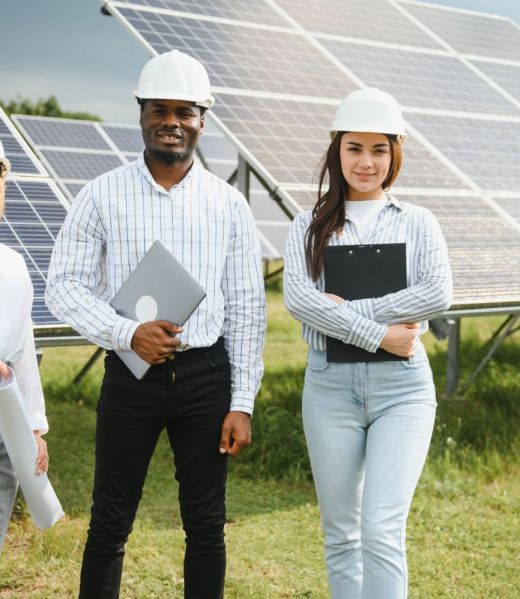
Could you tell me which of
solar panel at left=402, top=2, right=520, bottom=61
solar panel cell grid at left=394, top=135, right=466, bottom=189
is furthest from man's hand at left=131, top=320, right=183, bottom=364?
solar panel at left=402, top=2, right=520, bottom=61

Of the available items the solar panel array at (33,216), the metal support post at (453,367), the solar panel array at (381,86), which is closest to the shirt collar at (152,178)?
the solar panel array at (33,216)

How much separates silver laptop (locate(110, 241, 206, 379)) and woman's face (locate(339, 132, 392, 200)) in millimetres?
770

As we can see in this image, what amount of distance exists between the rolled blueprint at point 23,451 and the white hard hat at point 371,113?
1.47 m

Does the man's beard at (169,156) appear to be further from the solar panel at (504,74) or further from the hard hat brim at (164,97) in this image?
the solar panel at (504,74)

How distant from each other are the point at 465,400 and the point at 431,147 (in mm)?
2221

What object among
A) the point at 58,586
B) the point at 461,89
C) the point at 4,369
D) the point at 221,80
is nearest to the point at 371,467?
the point at 4,369

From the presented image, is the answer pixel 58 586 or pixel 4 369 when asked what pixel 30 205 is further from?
pixel 4 369

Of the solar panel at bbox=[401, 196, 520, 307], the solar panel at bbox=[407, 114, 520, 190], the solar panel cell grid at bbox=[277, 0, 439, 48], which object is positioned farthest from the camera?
the solar panel cell grid at bbox=[277, 0, 439, 48]

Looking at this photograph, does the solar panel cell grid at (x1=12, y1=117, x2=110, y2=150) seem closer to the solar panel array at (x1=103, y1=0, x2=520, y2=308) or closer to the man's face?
the solar panel array at (x1=103, y1=0, x2=520, y2=308)

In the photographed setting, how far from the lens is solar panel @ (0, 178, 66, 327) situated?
4.86 m

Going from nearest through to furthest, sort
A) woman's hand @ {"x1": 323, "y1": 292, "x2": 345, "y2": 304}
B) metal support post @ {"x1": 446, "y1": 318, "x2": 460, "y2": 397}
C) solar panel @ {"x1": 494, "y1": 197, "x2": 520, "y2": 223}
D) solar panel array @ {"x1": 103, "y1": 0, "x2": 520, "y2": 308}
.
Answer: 1. woman's hand @ {"x1": 323, "y1": 292, "x2": 345, "y2": 304}
2. solar panel array @ {"x1": 103, "y1": 0, "x2": 520, "y2": 308}
3. solar panel @ {"x1": 494, "y1": 197, "x2": 520, "y2": 223}
4. metal support post @ {"x1": 446, "y1": 318, "x2": 460, "y2": 397}

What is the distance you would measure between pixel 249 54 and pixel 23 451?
5205mm

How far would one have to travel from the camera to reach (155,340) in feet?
9.57

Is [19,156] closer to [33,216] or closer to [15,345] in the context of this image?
[33,216]
